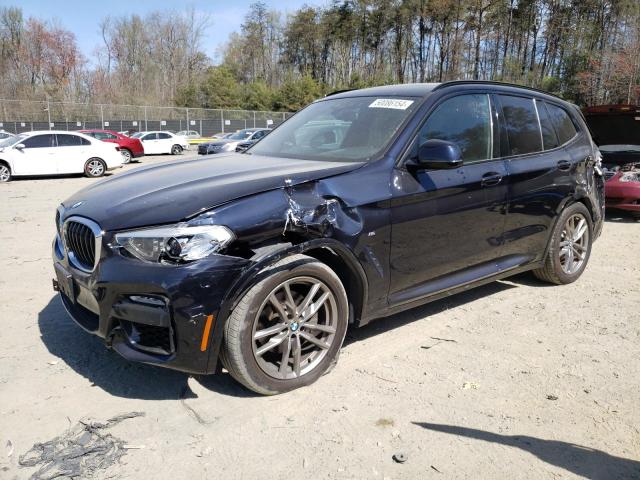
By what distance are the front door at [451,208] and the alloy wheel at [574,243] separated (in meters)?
1.17

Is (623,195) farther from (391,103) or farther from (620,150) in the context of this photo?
(391,103)

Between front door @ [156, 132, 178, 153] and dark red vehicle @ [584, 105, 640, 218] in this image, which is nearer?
dark red vehicle @ [584, 105, 640, 218]

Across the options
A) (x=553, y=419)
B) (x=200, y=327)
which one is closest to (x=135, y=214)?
(x=200, y=327)

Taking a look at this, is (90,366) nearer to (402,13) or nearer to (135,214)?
(135,214)

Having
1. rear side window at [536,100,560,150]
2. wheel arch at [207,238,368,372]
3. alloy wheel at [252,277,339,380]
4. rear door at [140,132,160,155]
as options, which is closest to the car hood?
wheel arch at [207,238,368,372]

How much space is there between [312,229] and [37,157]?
1540 cm

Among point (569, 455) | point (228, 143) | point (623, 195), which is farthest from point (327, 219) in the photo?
point (228, 143)

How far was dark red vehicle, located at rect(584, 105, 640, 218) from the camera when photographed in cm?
853

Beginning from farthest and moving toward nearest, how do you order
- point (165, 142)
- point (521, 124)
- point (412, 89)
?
point (165, 142)
point (521, 124)
point (412, 89)

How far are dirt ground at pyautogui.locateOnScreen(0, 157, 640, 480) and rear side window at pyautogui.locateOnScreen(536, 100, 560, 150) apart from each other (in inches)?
58.7

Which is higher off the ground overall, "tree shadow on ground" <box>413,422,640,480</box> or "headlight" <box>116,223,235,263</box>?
"headlight" <box>116,223,235,263</box>

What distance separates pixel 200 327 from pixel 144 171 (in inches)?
66.4

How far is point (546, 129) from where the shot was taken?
473 cm

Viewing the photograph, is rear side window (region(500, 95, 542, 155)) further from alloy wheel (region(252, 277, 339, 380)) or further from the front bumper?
the front bumper
